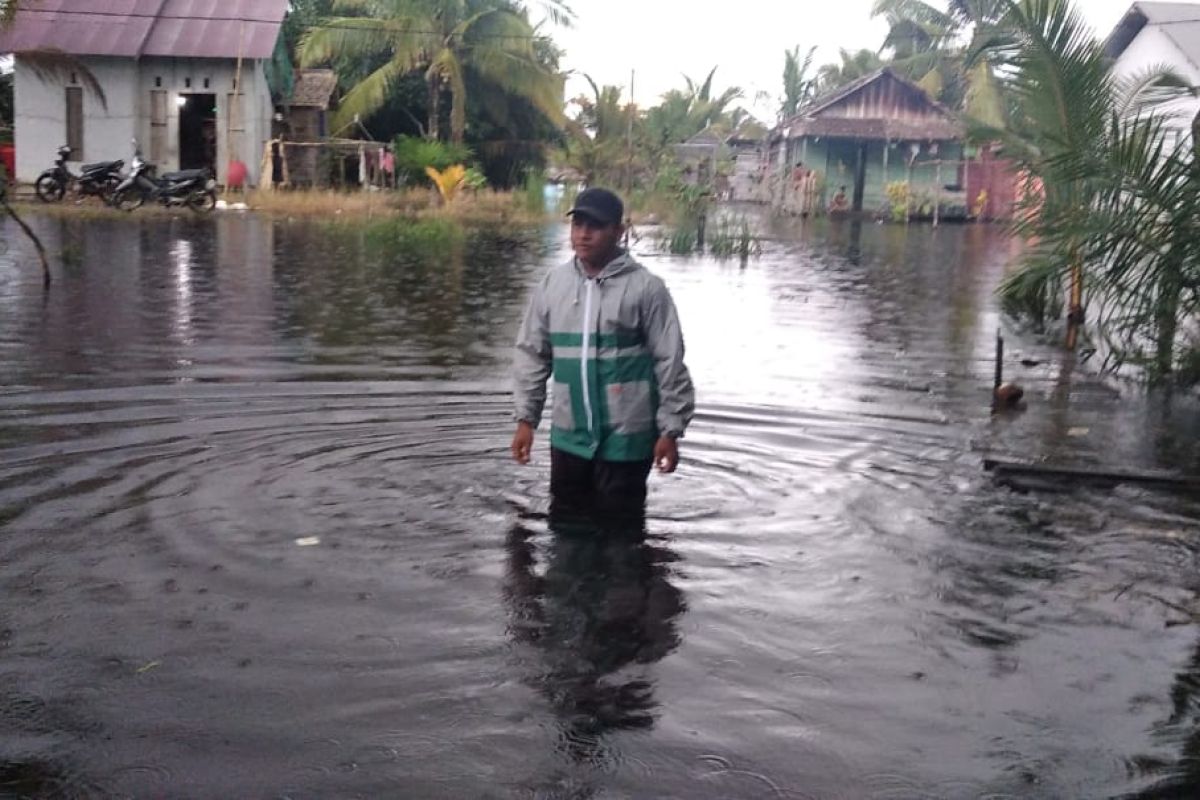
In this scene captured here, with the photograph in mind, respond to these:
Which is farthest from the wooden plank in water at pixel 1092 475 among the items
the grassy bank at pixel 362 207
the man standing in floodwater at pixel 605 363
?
the grassy bank at pixel 362 207

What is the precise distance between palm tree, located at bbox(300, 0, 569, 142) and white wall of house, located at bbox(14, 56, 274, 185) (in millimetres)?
2534

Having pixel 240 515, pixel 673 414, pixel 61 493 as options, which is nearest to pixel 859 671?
pixel 673 414

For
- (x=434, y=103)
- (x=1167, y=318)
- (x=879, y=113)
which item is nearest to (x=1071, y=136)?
(x=1167, y=318)

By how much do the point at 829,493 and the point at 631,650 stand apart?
2478 millimetres

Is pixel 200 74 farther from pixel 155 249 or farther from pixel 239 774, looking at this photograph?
pixel 239 774

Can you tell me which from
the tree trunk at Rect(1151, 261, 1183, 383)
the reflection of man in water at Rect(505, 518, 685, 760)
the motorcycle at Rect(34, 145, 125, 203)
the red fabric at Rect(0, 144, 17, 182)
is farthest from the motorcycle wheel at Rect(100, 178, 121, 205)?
the reflection of man in water at Rect(505, 518, 685, 760)

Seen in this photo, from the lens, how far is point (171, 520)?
223 inches

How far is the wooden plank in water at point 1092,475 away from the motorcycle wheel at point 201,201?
23.7m

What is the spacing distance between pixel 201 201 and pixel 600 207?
2470 cm

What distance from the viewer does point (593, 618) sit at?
4668 mm

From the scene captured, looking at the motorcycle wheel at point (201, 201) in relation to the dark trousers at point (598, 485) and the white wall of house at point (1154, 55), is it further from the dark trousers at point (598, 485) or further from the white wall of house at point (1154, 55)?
the dark trousers at point (598, 485)

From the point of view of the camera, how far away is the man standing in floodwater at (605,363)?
16.9 feet

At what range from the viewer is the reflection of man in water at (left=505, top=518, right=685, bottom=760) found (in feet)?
12.8

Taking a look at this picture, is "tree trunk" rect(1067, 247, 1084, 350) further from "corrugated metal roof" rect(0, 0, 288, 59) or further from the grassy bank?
"corrugated metal roof" rect(0, 0, 288, 59)
